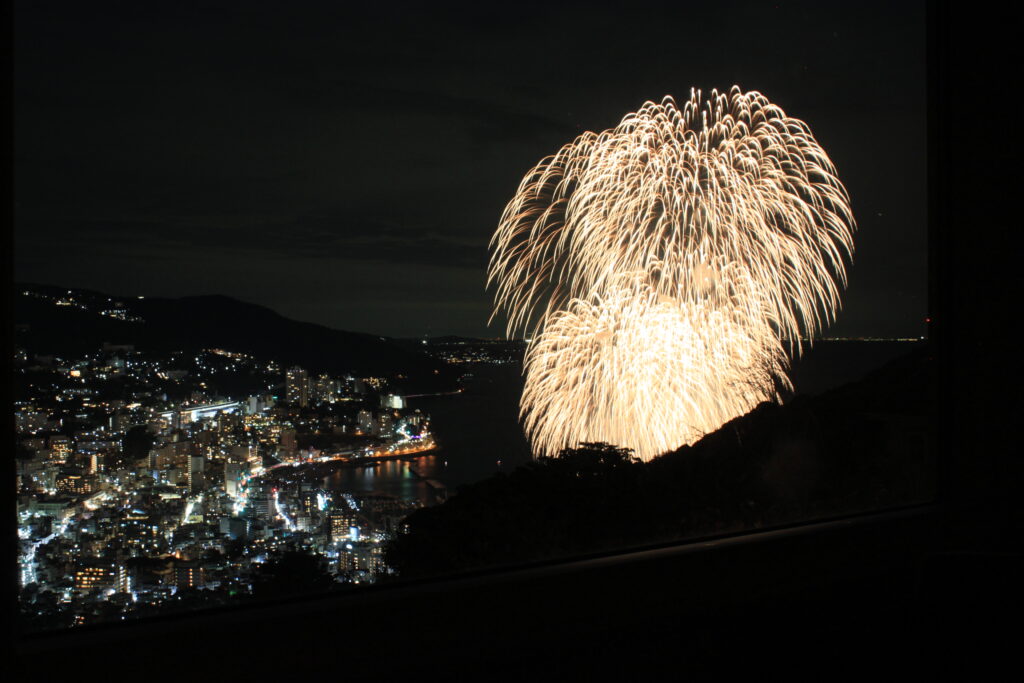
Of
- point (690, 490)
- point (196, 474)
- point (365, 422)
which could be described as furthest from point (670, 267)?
point (196, 474)

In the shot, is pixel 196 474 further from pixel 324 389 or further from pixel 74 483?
pixel 324 389

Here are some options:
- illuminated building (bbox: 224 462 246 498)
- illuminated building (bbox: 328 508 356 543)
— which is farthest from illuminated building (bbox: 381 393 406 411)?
illuminated building (bbox: 224 462 246 498)

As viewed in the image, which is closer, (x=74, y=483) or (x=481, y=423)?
(x=74, y=483)

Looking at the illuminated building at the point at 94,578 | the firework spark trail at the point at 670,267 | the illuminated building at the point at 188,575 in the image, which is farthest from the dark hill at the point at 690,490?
the illuminated building at the point at 94,578

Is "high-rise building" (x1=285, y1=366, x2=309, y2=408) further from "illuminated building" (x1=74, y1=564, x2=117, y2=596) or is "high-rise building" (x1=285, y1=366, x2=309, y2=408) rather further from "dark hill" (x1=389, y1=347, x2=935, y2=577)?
"illuminated building" (x1=74, y1=564, x2=117, y2=596)

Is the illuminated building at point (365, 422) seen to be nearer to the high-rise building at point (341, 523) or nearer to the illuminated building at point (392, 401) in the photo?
the illuminated building at point (392, 401)
